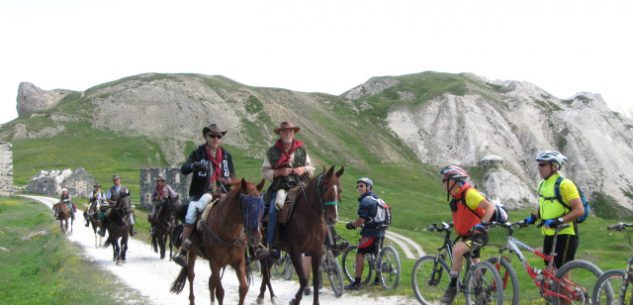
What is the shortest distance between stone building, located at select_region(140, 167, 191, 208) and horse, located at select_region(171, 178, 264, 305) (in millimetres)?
32740

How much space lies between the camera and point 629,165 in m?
108

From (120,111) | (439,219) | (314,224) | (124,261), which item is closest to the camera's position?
(314,224)

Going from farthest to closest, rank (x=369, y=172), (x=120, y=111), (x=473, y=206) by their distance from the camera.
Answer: (x=120, y=111) < (x=369, y=172) < (x=473, y=206)

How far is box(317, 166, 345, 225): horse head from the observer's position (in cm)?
1016

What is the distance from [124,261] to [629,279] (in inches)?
673

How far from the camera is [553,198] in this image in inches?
346

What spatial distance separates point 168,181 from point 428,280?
1501 inches

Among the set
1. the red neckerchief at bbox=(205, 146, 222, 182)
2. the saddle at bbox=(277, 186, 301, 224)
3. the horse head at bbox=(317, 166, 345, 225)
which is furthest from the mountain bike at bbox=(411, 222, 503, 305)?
the red neckerchief at bbox=(205, 146, 222, 182)

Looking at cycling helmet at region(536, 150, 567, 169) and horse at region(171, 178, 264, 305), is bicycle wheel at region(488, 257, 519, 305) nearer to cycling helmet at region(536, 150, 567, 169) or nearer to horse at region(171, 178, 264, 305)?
cycling helmet at region(536, 150, 567, 169)

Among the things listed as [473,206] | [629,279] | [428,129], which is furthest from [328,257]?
[428,129]

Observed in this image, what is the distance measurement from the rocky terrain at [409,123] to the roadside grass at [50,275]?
253 ft

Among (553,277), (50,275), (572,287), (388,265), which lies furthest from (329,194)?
(50,275)

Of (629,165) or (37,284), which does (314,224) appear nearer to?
(37,284)

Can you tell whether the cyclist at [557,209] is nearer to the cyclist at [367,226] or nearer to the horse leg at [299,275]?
the horse leg at [299,275]
